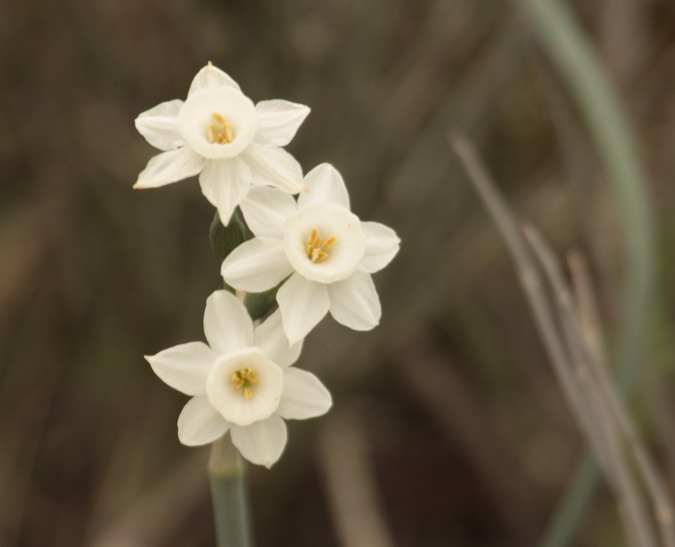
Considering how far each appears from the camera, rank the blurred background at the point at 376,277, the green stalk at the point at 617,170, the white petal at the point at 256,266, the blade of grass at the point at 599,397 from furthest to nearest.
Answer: the blurred background at the point at 376,277 → the green stalk at the point at 617,170 → the blade of grass at the point at 599,397 → the white petal at the point at 256,266

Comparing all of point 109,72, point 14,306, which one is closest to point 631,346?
point 109,72

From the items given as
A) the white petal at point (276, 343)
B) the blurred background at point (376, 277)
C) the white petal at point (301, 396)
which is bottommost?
the white petal at point (301, 396)

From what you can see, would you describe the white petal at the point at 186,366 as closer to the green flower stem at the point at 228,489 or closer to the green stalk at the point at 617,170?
the green flower stem at the point at 228,489

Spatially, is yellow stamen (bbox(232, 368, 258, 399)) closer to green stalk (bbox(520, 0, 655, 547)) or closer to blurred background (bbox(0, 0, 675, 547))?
green stalk (bbox(520, 0, 655, 547))

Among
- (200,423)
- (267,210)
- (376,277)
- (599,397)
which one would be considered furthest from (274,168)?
(376,277)

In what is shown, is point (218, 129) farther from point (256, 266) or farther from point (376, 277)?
point (376, 277)

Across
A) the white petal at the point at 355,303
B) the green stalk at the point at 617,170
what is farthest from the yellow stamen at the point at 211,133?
the green stalk at the point at 617,170

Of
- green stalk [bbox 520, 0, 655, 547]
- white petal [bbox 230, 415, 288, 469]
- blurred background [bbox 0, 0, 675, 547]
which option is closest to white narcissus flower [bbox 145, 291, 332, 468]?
white petal [bbox 230, 415, 288, 469]

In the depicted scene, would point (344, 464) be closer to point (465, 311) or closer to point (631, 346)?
point (465, 311)
